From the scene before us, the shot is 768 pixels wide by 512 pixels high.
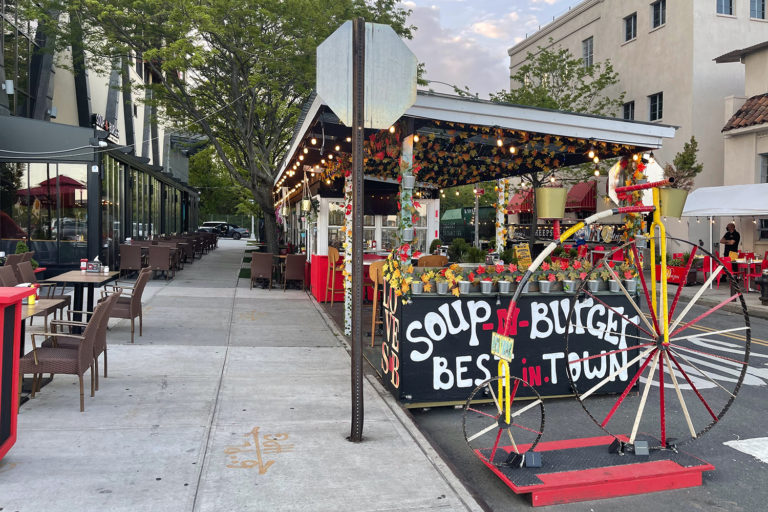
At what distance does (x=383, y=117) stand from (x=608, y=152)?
4.77 meters

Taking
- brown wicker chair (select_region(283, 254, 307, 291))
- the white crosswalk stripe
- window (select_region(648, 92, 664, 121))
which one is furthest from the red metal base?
window (select_region(648, 92, 664, 121))

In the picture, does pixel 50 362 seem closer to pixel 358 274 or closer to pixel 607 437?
pixel 358 274

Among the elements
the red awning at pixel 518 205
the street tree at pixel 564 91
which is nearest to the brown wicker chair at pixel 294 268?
the street tree at pixel 564 91

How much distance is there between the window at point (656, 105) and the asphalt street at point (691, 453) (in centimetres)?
2072

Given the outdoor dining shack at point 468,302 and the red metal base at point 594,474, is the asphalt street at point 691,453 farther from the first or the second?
the outdoor dining shack at point 468,302

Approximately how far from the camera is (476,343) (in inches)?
215

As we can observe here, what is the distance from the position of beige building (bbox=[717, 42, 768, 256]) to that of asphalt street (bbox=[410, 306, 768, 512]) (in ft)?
45.2

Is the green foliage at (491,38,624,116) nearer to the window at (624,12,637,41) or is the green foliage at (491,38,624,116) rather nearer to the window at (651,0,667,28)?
the window at (624,12,637,41)

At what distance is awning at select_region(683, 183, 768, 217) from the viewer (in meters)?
13.8

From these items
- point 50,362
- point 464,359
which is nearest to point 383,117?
point 464,359

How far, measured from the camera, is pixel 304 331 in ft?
29.9

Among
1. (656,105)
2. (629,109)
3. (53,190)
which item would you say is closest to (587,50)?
(629,109)

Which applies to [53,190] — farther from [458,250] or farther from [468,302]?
[468,302]

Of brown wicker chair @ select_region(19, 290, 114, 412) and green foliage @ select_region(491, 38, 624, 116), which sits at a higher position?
green foliage @ select_region(491, 38, 624, 116)
